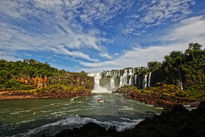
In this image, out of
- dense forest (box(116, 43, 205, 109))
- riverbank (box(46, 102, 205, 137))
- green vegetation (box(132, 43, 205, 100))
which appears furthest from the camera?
green vegetation (box(132, 43, 205, 100))

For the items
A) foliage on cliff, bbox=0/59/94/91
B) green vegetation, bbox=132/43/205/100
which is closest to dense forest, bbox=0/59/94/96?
→ foliage on cliff, bbox=0/59/94/91

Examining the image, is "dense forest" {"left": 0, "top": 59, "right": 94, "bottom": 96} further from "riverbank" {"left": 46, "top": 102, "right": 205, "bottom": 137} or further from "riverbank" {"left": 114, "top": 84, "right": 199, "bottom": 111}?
"riverbank" {"left": 46, "top": 102, "right": 205, "bottom": 137}

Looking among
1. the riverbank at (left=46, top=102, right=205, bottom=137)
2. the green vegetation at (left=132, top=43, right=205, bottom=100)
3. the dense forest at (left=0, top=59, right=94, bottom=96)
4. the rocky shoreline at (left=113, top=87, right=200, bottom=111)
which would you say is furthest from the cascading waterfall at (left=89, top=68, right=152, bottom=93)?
the riverbank at (left=46, top=102, right=205, bottom=137)

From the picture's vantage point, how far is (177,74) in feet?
136

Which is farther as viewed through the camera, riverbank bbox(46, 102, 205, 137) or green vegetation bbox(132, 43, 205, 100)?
green vegetation bbox(132, 43, 205, 100)

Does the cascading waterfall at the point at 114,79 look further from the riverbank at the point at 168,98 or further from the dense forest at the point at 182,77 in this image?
the riverbank at the point at 168,98

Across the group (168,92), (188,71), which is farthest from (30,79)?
(188,71)

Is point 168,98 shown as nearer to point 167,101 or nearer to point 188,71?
point 167,101

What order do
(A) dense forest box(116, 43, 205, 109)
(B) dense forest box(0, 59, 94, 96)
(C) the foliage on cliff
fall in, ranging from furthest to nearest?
(C) the foliage on cliff → (B) dense forest box(0, 59, 94, 96) → (A) dense forest box(116, 43, 205, 109)

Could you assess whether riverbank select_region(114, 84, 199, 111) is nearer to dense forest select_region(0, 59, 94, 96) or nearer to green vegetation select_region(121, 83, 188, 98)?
green vegetation select_region(121, 83, 188, 98)

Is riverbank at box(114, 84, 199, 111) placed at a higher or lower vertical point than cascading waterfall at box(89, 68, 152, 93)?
lower

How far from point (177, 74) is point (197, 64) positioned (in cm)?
675

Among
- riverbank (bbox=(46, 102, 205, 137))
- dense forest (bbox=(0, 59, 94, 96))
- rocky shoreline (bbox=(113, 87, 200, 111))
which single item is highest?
dense forest (bbox=(0, 59, 94, 96))

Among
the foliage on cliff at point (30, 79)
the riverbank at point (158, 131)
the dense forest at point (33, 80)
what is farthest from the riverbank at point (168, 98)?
the foliage on cliff at point (30, 79)
